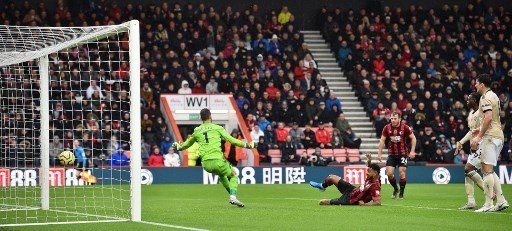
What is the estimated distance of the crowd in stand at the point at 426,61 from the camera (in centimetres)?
3875

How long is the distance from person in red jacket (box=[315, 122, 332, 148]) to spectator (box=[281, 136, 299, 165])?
4.62 ft

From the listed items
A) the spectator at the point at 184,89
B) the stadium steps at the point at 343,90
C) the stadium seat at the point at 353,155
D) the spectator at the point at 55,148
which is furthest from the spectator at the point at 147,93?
the stadium steps at the point at 343,90

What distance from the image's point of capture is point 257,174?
34.6m

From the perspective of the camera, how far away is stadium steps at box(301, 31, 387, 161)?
1567 inches

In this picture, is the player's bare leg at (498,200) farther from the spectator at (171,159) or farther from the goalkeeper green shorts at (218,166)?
the spectator at (171,159)

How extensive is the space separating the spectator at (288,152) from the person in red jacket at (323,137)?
1407mm

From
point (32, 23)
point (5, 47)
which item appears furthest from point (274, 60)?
point (5, 47)

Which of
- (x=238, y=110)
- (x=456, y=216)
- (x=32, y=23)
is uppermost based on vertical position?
(x=32, y=23)

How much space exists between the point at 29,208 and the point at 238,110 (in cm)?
1998

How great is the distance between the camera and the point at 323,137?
1470 inches

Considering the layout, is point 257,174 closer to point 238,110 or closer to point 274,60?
point 238,110

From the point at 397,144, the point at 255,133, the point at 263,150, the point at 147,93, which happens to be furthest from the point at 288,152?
the point at 397,144

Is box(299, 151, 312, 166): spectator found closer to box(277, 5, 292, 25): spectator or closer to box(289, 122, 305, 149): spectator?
box(289, 122, 305, 149): spectator

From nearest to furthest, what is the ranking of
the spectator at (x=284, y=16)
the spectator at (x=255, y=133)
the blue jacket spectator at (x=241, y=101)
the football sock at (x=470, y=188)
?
the football sock at (x=470, y=188), the spectator at (x=255, y=133), the blue jacket spectator at (x=241, y=101), the spectator at (x=284, y=16)
